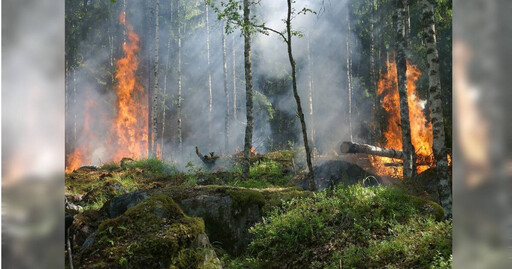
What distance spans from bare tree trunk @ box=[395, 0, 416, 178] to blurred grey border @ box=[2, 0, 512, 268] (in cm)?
1094

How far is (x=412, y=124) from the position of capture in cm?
1648

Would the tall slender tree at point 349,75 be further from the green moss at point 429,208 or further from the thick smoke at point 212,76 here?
the green moss at point 429,208

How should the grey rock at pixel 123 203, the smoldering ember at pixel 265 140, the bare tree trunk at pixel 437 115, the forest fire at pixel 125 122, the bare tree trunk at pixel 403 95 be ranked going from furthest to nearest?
the forest fire at pixel 125 122 < the bare tree trunk at pixel 403 95 < the bare tree trunk at pixel 437 115 < the grey rock at pixel 123 203 < the smoldering ember at pixel 265 140

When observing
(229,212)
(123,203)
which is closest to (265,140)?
(123,203)

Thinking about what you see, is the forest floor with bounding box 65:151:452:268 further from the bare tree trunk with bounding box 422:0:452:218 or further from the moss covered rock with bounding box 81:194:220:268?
the bare tree trunk with bounding box 422:0:452:218

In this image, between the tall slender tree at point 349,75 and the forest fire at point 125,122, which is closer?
the tall slender tree at point 349,75

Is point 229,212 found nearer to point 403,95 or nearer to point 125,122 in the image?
point 403,95

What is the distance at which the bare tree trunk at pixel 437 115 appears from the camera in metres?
7.55

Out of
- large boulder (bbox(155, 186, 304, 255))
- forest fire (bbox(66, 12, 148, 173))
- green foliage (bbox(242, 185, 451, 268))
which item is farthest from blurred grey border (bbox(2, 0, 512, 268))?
forest fire (bbox(66, 12, 148, 173))

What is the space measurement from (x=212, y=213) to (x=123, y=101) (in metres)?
24.6

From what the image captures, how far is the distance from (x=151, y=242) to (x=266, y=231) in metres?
2.55

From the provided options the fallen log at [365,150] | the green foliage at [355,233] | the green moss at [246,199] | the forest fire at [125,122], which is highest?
the forest fire at [125,122]

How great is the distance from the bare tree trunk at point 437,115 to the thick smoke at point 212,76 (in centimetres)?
1702

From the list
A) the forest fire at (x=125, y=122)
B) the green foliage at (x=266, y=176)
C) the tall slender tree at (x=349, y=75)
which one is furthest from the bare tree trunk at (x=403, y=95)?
the forest fire at (x=125, y=122)
